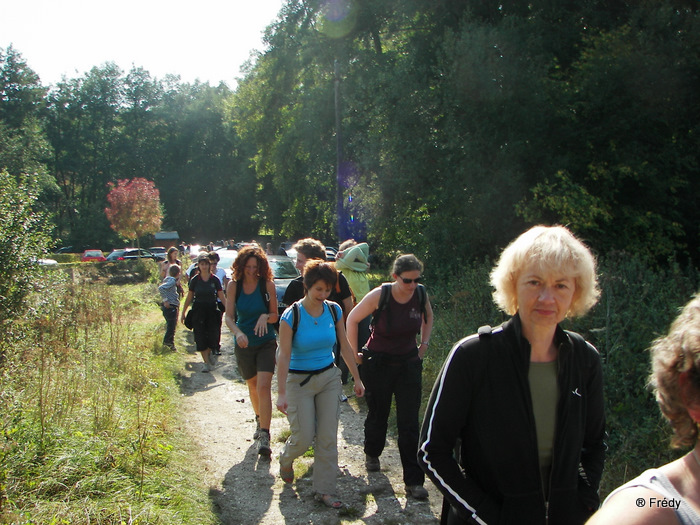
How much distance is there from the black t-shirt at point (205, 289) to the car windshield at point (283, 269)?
4.76 m

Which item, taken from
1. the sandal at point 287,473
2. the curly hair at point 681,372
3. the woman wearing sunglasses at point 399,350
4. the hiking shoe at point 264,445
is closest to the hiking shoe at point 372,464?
the woman wearing sunglasses at point 399,350

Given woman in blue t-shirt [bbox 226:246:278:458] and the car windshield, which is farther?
the car windshield

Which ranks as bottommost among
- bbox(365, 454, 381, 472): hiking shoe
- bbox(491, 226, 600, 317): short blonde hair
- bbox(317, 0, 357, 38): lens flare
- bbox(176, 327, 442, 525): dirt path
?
bbox(176, 327, 442, 525): dirt path

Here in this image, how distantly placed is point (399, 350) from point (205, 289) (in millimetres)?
5278

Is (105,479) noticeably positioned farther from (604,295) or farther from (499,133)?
(499,133)

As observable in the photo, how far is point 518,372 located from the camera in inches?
85.4

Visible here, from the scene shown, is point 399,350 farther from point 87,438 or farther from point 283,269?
point 283,269

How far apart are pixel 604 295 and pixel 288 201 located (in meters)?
23.9

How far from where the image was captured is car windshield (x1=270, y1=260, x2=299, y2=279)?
14615 mm

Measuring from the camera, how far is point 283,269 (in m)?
15.0

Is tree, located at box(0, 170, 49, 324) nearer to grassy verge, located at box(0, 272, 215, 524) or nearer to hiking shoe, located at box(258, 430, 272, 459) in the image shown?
grassy verge, located at box(0, 272, 215, 524)

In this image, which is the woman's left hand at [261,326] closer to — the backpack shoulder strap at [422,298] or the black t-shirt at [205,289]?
the backpack shoulder strap at [422,298]

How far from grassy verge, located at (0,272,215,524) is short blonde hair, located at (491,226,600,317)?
2848 mm

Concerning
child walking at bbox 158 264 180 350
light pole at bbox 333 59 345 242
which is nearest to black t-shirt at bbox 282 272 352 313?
child walking at bbox 158 264 180 350
